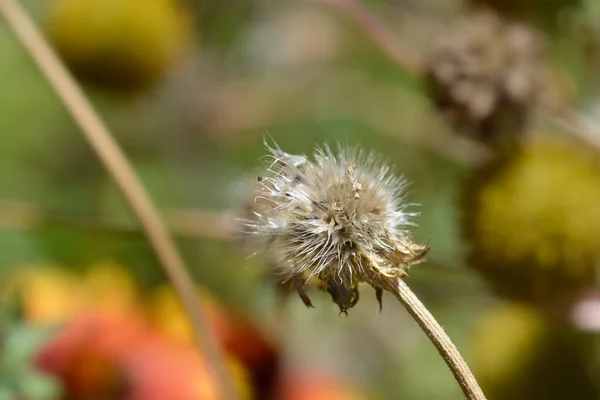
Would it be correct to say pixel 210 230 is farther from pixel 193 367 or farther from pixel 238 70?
pixel 238 70

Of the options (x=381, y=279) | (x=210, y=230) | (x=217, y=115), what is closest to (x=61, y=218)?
(x=210, y=230)

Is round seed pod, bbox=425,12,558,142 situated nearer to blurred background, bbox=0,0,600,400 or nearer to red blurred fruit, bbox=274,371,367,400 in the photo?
blurred background, bbox=0,0,600,400

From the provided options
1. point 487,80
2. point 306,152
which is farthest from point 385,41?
point 306,152

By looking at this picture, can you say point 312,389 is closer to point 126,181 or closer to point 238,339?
point 238,339

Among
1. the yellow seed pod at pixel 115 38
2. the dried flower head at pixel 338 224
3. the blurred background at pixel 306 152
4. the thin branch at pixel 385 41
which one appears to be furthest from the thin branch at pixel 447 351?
the yellow seed pod at pixel 115 38

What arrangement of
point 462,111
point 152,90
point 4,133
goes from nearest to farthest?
1. point 462,111
2. point 152,90
3. point 4,133

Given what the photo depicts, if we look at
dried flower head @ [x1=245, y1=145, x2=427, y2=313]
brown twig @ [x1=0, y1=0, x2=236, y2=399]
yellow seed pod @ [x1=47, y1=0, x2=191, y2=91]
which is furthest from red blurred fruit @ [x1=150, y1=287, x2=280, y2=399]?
dried flower head @ [x1=245, y1=145, x2=427, y2=313]

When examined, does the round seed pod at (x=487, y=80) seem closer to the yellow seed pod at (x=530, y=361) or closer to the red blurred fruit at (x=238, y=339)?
the yellow seed pod at (x=530, y=361)
